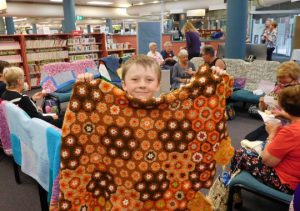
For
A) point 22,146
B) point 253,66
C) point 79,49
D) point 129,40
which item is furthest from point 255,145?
point 129,40

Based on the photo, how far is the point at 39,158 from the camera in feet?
6.21

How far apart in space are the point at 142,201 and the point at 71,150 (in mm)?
401

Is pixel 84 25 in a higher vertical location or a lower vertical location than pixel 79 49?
higher

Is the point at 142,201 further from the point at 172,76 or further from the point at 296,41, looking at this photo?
the point at 296,41

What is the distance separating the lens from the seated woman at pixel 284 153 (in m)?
1.66

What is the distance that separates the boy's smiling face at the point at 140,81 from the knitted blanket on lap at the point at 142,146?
0.15 metres

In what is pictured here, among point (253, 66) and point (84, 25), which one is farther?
point (84, 25)

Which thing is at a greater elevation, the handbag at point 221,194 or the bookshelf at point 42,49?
the bookshelf at point 42,49

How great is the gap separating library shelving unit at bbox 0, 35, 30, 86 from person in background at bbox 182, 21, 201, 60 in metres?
4.63

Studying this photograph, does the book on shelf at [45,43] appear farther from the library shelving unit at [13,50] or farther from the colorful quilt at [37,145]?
the colorful quilt at [37,145]

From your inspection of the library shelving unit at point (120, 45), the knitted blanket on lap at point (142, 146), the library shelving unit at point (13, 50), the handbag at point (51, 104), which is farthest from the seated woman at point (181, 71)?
the library shelving unit at point (120, 45)

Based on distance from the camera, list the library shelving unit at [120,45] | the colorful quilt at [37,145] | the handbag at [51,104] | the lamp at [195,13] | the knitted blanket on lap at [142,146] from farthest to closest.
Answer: the lamp at [195,13]
the library shelving unit at [120,45]
the handbag at [51,104]
the colorful quilt at [37,145]
the knitted blanket on lap at [142,146]

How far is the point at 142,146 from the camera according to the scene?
3.87ft

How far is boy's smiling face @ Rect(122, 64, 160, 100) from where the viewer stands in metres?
1.29
